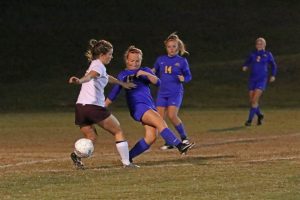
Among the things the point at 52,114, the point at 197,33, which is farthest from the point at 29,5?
the point at 52,114

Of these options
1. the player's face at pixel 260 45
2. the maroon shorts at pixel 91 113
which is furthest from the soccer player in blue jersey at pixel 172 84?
the player's face at pixel 260 45

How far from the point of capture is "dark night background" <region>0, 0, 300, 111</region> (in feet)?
113

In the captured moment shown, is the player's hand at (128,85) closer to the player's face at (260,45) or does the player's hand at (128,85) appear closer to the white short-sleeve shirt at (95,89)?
the white short-sleeve shirt at (95,89)

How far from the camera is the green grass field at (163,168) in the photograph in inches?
378

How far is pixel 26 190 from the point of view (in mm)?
9859

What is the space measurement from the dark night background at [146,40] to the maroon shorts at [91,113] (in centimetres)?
1882

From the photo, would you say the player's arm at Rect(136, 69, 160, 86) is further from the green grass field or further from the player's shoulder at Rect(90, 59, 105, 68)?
the green grass field

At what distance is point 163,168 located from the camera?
11828 millimetres

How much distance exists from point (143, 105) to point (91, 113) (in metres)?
0.88

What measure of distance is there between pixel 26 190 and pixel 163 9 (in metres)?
44.6

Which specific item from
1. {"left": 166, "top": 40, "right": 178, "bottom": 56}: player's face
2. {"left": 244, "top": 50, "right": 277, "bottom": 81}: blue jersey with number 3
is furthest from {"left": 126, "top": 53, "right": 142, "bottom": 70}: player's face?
{"left": 244, "top": 50, "right": 277, "bottom": 81}: blue jersey with number 3

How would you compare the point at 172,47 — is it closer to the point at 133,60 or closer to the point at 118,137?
the point at 133,60

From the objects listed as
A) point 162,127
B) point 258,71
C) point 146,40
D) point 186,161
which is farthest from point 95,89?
point 146,40

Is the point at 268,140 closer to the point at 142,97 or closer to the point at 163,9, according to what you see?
the point at 142,97
